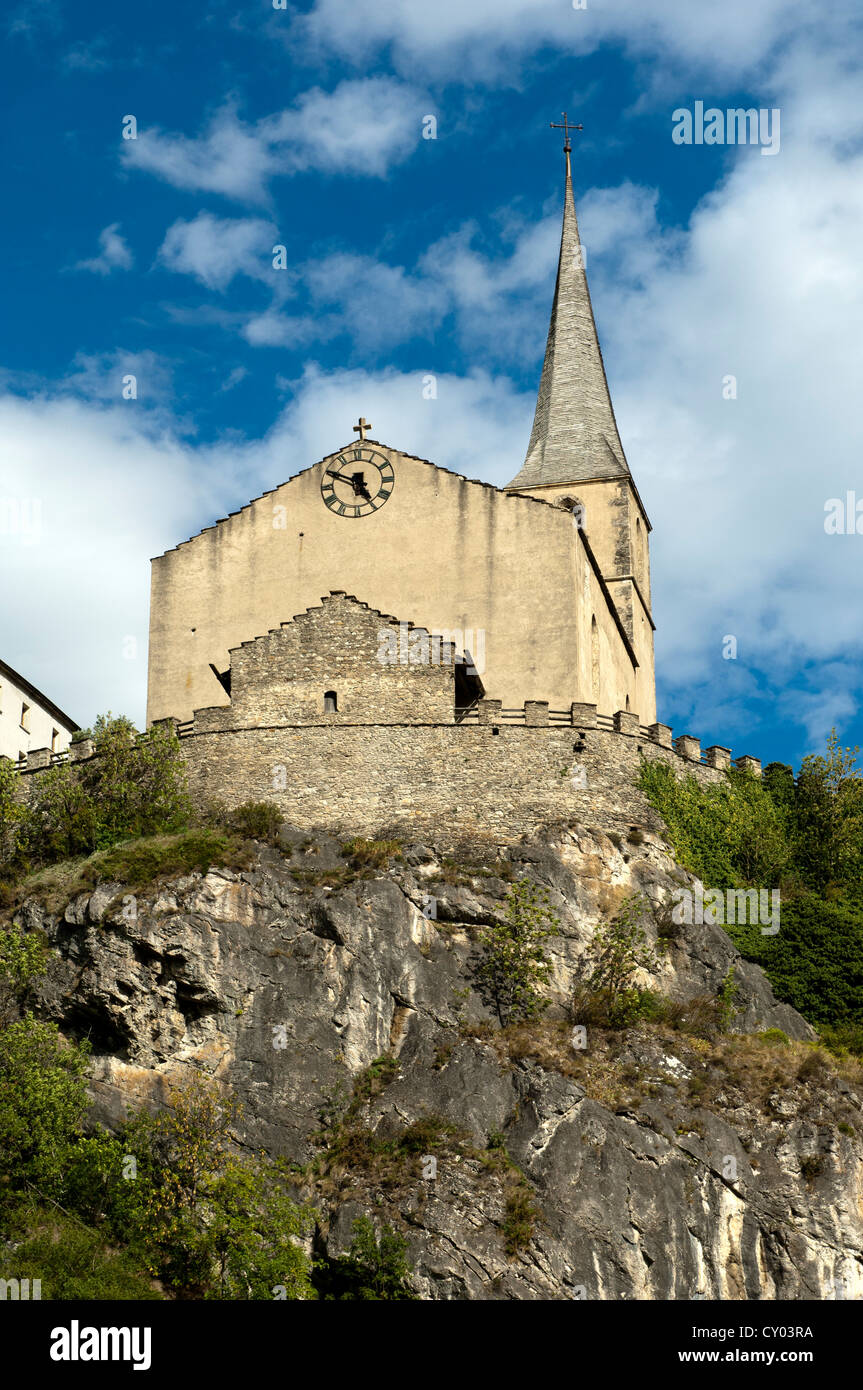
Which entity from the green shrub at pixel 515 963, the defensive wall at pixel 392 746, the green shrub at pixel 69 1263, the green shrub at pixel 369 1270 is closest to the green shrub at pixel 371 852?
the defensive wall at pixel 392 746

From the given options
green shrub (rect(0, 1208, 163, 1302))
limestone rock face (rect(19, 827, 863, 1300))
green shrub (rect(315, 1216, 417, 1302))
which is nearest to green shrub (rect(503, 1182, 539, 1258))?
limestone rock face (rect(19, 827, 863, 1300))

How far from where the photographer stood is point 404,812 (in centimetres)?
4700

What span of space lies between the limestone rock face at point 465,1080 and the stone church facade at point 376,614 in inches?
207

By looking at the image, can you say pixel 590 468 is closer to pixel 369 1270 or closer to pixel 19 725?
pixel 19 725

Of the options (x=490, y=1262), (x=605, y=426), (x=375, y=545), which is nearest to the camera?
(x=490, y=1262)

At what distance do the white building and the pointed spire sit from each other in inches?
822

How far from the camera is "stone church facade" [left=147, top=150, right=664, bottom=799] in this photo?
49188 millimetres

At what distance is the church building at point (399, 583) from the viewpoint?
171ft

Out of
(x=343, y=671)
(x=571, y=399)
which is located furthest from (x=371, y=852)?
(x=571, y=399)

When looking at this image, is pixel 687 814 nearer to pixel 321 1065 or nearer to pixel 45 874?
pixel 321 1065

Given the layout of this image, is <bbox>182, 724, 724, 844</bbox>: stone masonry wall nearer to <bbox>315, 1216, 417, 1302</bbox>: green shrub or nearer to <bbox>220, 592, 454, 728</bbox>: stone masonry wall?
<bbox>220, 592, 454, 728</bbox>: stone masonry wall

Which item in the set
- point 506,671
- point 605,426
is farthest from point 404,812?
point 605,426

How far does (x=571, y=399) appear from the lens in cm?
7488
